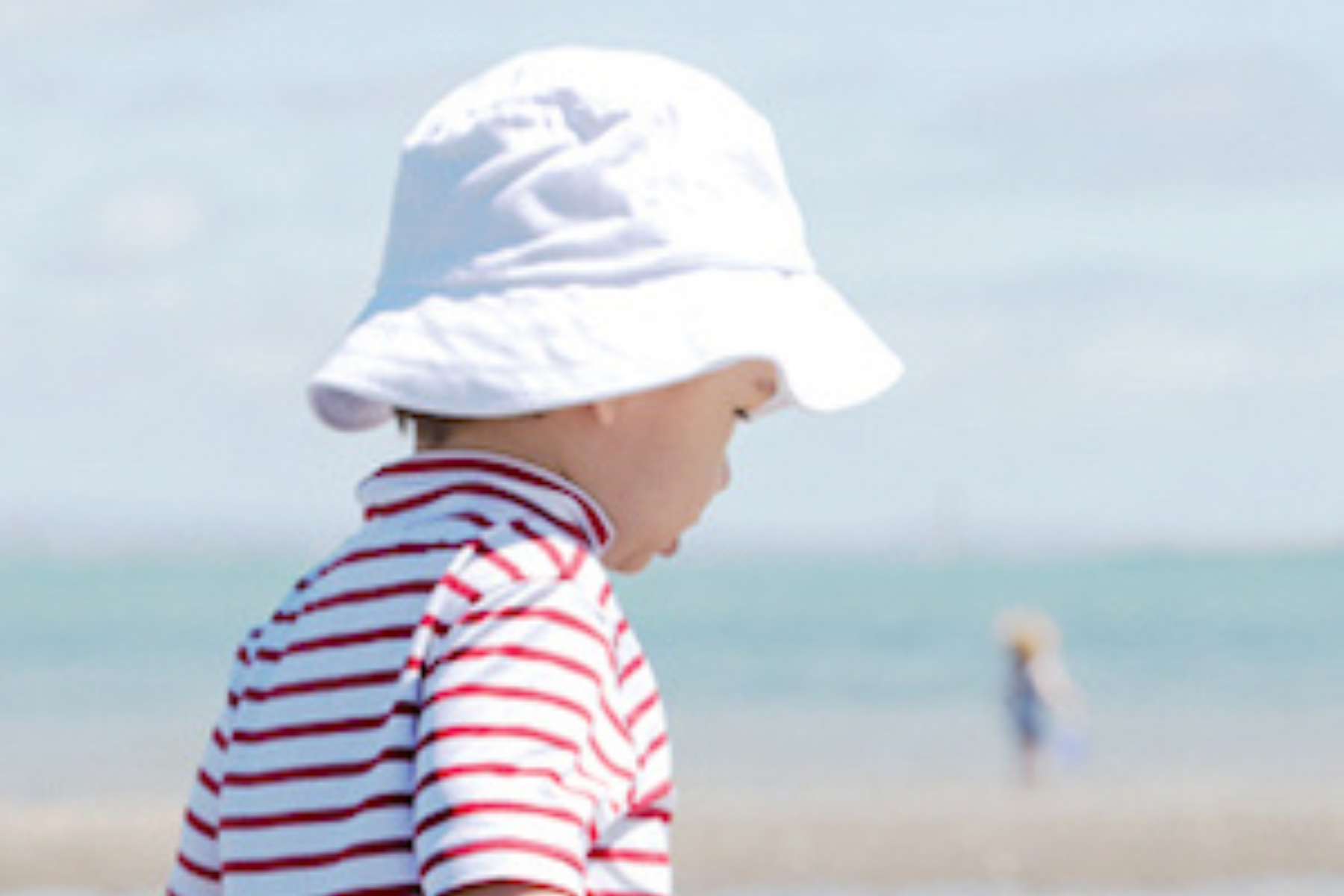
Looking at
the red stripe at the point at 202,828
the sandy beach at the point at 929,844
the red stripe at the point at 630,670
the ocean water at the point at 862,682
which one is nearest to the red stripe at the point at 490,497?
the red stripe at the point at 630,670

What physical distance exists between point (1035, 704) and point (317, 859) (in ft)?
Answer: 56.1

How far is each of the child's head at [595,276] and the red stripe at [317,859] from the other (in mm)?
331

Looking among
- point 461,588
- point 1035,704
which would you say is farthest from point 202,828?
point 1035,704

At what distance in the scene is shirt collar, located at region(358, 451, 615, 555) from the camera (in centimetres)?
211

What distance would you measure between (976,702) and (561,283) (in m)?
29.5

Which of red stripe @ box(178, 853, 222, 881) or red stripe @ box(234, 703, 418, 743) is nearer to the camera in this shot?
red stripe @ box(234, 703, 418, 743)

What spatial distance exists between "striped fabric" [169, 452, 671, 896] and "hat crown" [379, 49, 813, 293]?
0.55 feet

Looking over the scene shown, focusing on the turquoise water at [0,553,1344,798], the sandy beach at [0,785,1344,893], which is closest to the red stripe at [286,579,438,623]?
the sandy beach at [0,785,1344,893]

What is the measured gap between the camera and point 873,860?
11.9m

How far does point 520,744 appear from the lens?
193 cm

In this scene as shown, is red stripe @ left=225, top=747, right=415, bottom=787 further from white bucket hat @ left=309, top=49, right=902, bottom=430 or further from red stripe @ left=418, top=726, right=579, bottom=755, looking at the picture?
white bucket hat @ left=309, top=49, right=902, bottom=430

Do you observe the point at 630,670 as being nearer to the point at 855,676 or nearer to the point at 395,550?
the point at 395,550

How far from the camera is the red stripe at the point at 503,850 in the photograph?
1897mm

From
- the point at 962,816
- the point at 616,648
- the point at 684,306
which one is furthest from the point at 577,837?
the point at 962,816
